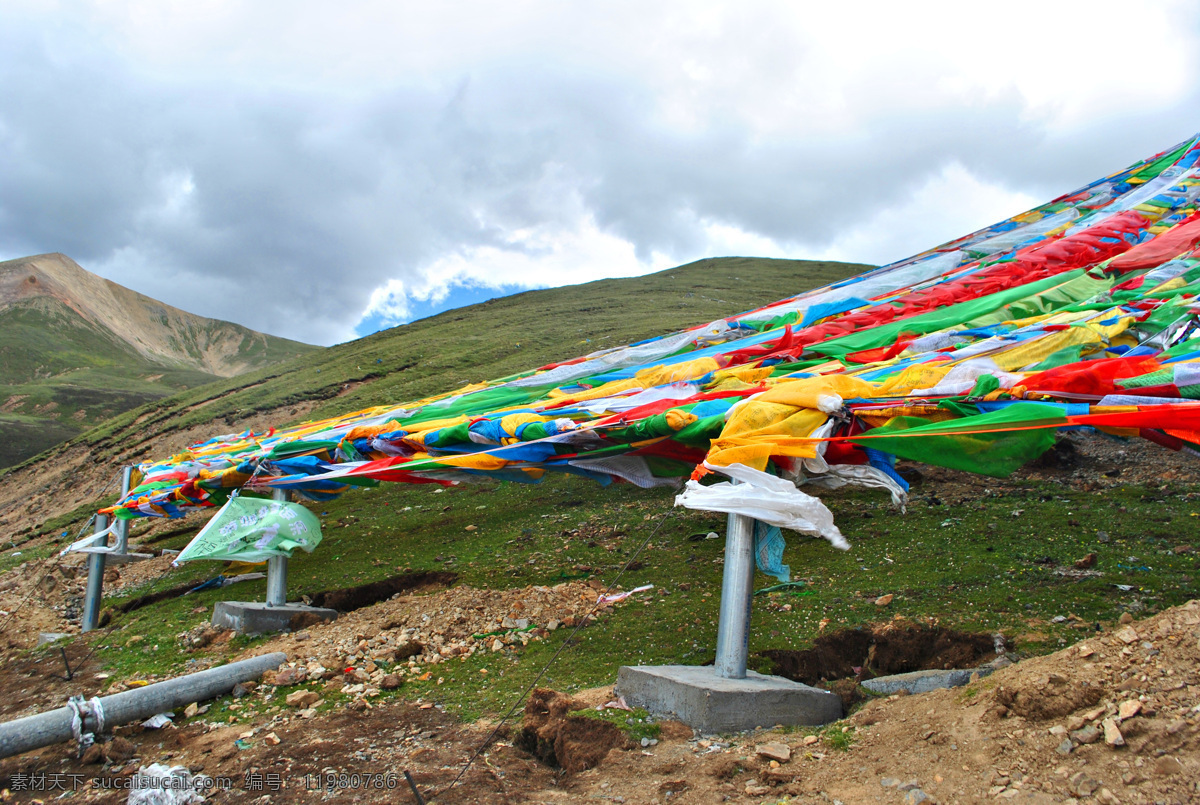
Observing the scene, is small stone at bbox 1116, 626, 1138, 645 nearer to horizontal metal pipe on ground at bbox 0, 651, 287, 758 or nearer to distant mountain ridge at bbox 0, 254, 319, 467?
horizontal metal pipe on ground at bbox 0, 651, 287, 758

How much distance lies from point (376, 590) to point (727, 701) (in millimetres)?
4793

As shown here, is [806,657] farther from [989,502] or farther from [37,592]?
[37,592]

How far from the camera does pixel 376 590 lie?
7.40 m

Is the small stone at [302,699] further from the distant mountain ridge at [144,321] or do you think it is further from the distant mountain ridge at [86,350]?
the distant mountain ridge at [144,321]

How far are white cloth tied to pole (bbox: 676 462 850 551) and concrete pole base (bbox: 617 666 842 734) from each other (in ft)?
3.01

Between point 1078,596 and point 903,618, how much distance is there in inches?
48.0

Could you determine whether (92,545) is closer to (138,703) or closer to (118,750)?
(138,703)

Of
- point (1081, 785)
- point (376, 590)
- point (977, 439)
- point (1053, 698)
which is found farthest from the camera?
point (376, 590)

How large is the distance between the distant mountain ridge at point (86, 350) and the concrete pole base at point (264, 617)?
31.9 metres

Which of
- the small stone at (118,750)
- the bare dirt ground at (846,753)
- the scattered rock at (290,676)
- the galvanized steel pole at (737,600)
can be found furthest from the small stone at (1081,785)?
the small stone at (118,750)

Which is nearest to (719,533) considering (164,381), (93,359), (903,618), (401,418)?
(903,618)

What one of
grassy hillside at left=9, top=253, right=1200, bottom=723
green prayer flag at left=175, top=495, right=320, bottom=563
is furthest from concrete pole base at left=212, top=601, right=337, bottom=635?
green prayer flag at left=175, top=495, right=320, bottom=563

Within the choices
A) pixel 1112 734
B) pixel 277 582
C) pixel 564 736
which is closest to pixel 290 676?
pixel 277 582

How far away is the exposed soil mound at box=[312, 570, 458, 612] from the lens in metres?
7.27
